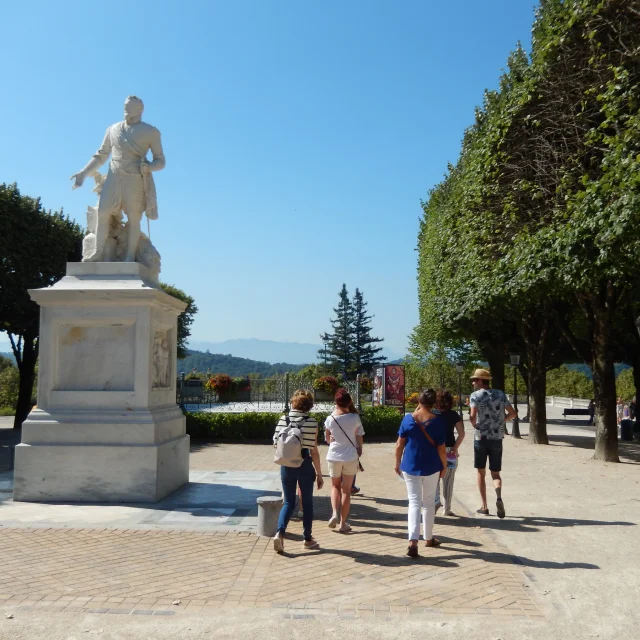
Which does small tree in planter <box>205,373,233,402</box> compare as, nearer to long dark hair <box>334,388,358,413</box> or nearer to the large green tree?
the large green tree

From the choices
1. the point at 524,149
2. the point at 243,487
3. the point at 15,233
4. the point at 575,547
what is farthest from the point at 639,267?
the point at 15,233

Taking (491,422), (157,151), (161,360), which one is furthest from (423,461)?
(157,151)

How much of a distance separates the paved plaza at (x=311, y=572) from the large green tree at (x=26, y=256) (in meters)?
15.4

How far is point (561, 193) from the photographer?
14.4 meters

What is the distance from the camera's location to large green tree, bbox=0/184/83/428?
76.0 feet

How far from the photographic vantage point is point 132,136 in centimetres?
1008

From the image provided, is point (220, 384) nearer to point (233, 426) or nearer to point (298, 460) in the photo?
point (233, 426)

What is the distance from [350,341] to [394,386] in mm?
61789

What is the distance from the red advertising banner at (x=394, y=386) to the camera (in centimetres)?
2783

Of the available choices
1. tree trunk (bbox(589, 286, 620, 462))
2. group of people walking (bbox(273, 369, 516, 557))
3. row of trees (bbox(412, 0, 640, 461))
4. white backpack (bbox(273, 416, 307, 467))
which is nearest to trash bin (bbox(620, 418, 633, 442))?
row of trees (bbox(412, 0, 640, 461))

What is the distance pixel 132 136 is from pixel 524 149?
9.69m

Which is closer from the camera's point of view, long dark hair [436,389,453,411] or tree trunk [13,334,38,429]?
long dark hair [436,389,453,411]

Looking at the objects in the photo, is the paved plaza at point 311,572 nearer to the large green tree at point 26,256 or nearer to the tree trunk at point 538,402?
the tree trunk at point 538,402

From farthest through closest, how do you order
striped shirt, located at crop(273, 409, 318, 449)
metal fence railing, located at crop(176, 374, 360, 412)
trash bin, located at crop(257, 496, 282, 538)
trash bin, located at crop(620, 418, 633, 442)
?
metal fence railing, located at crop(176, 374, 360, 412) < trash bin, located at crop(620, 418, 633, 442) < trash bin, located at crop(257, 496, 282, 538) < striped shirt, located at crop(273, 409, 318, 449)
